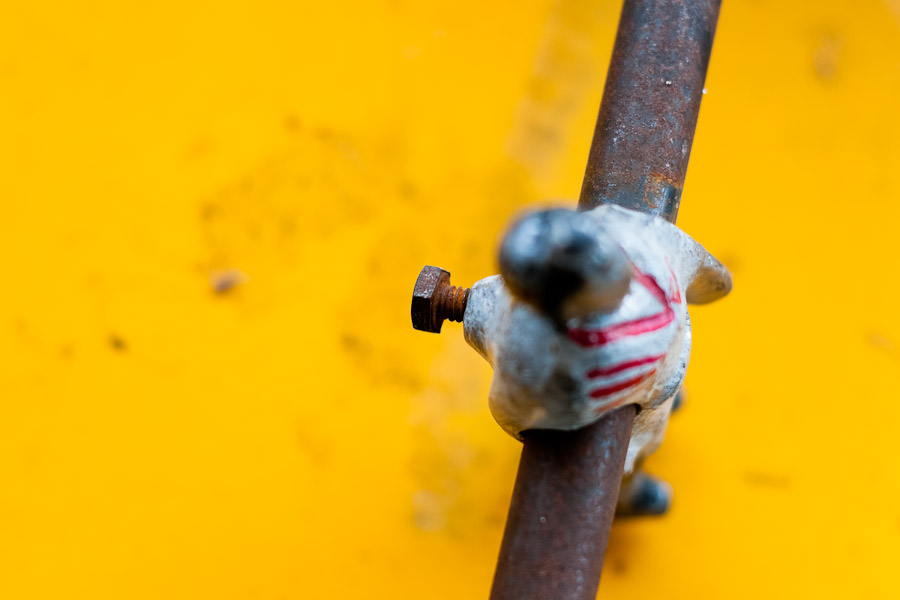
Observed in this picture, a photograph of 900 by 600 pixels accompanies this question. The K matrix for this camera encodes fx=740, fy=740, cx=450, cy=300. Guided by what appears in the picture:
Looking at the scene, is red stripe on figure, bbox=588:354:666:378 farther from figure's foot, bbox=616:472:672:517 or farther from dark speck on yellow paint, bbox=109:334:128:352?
dark speck on yellow paint, bbox=109:334:128:352

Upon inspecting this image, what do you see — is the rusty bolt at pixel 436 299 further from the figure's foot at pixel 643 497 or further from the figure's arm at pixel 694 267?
the figure's foot at pixel 643 497

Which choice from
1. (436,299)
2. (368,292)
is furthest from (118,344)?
(436,299)

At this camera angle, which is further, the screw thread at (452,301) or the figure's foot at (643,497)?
the figure's foot at (643,497)

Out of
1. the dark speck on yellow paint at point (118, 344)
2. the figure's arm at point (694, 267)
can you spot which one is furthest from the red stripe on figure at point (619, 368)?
the dark speck on yellow paint at point (118, 344)

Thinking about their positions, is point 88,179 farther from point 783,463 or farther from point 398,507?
point 783,463

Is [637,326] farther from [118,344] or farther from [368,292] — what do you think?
[118,344]

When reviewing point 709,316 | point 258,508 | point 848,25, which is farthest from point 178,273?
point 848,25
